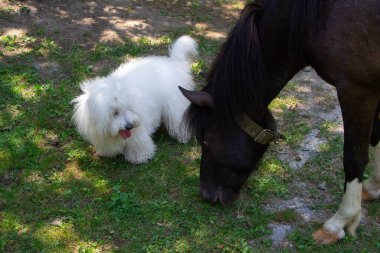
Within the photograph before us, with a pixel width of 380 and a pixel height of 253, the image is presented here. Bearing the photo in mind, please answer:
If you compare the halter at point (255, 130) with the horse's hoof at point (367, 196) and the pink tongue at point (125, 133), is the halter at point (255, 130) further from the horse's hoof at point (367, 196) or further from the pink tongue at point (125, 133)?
the pink tongue at point (125, 133)

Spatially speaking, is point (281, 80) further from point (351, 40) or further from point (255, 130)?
point (351, 40)

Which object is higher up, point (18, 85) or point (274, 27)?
point (274, 27)

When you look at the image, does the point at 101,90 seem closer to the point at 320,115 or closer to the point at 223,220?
the point at 223,220

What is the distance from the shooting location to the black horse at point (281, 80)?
2.61m

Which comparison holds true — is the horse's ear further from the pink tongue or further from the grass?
the pink tongue

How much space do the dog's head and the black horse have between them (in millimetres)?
819

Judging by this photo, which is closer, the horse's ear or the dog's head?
the horse's ear

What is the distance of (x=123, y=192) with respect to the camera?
3.72 meters

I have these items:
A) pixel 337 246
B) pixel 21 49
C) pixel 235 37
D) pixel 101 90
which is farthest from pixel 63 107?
pixel 337 246

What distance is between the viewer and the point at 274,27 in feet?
9.34

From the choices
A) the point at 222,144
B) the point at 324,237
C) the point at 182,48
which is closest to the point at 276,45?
the point at 222,144

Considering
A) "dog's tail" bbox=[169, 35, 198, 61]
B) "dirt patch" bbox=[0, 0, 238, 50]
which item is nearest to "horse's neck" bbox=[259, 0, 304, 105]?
"dog's tail" bbox=[169, 35, 198, 61]

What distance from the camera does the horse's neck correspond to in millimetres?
2818

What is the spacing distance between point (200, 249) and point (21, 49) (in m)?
3.80
